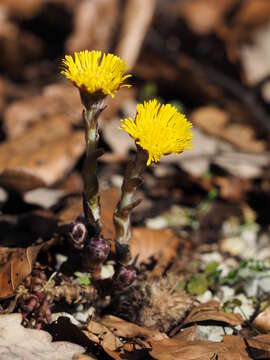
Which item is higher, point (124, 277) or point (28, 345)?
point (124, 277)

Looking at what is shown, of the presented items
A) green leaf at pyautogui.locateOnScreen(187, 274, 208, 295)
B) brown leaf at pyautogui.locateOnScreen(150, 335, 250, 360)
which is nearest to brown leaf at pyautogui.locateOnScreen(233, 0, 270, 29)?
green leaf at pyautogui.locateOnScreen(187, 274, 208, 295)

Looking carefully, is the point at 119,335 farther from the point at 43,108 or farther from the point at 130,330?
the point at 43,108

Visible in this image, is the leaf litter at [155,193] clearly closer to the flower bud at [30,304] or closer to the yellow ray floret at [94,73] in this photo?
the flower bud at [30,304]

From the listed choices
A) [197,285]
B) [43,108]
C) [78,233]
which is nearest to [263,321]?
[197,285]

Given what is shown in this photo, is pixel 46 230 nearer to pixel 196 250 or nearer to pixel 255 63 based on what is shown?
pixel 196 250

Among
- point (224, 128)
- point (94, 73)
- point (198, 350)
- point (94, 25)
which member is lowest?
point (198, 350)

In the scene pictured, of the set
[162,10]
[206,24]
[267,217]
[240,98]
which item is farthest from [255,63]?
[267,217]
